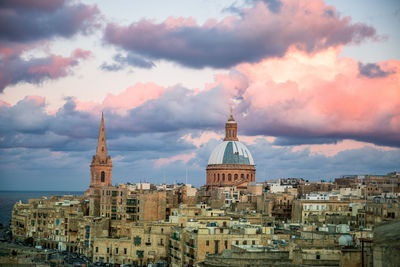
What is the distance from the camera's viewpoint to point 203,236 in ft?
192

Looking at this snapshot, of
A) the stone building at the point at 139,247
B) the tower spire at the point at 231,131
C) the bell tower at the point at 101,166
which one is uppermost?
the tower spire at the point at 231,131

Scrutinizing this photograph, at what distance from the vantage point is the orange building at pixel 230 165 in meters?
120

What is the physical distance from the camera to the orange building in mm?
119562

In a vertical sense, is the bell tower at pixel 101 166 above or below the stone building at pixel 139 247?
above

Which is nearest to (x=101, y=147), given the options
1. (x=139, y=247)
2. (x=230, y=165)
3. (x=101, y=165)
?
(x=101, y=165)

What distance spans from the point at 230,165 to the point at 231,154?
2341mm

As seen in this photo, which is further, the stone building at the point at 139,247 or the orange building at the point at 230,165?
the orange building at the point at 230,165

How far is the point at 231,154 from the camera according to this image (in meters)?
121

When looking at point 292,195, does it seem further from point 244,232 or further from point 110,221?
point 244,232

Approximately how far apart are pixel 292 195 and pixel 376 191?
14.0 meters

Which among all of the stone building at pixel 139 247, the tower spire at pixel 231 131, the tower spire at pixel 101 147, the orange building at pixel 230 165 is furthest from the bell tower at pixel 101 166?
the stone building at pixel 139 247

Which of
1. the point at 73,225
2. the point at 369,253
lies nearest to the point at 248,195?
the point at 73,225

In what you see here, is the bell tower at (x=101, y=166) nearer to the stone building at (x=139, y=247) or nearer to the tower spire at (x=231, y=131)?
the tower spire at (x=231, y=131)

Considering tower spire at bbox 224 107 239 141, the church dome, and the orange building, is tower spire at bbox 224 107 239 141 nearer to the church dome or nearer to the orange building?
the orange building
